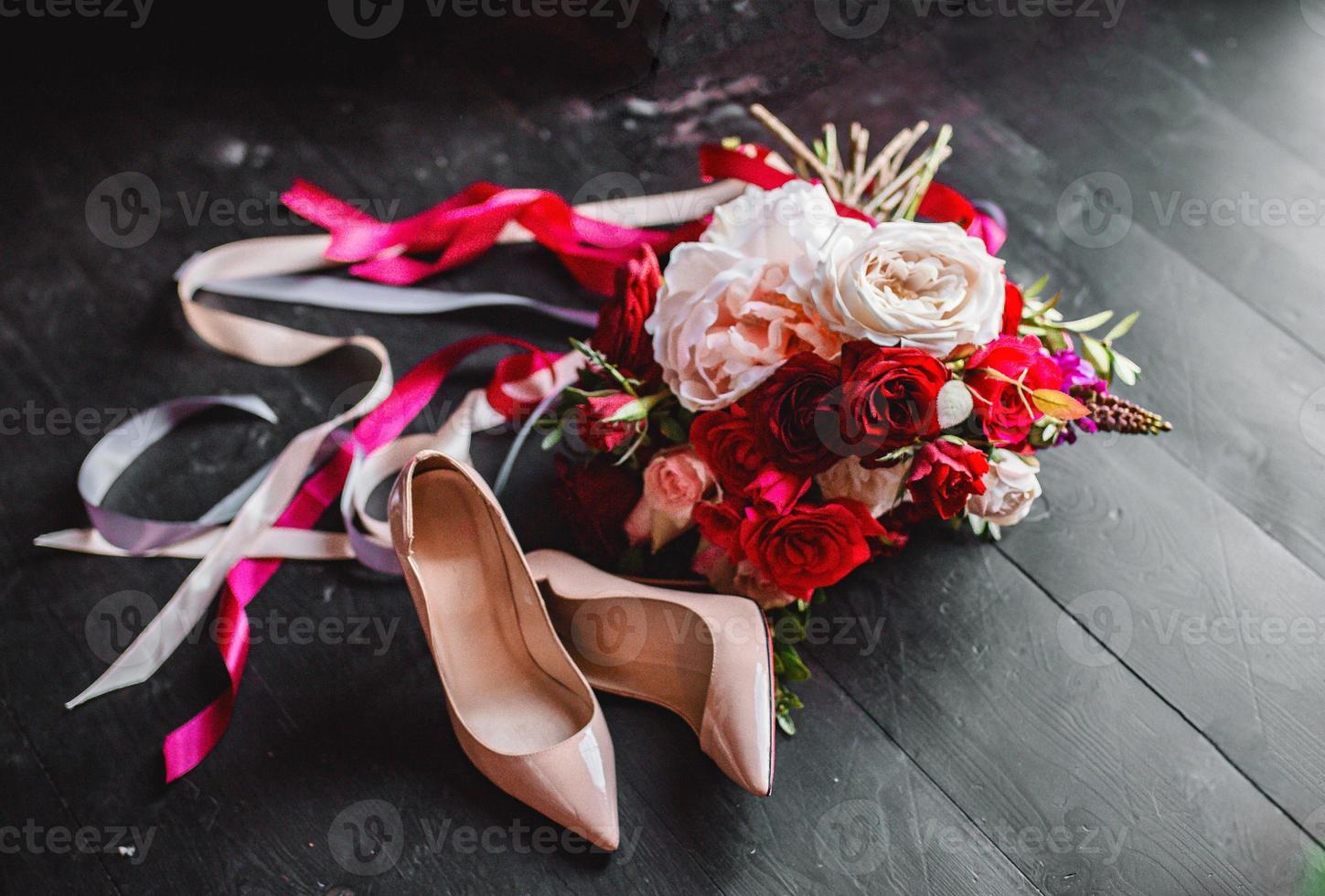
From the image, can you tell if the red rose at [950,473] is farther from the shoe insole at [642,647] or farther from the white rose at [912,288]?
the shoe insole at [642,647]

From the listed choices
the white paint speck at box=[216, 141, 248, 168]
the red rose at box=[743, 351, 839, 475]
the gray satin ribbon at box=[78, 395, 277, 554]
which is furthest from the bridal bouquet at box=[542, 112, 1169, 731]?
the white paint speck at box=[216, 141, 248, 168]

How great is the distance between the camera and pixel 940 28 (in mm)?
1518

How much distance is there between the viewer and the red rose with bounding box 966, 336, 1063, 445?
2.71 ft

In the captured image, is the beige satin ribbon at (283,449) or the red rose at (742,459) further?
the beige satin ribbon at (283,449)

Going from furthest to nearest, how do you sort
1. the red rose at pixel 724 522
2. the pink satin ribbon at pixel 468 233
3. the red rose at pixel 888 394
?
the pink satin ribbon at pixel 468 233 < the red rose at pixel 724 522 < the red rose at pixel 888 394

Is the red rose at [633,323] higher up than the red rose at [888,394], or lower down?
lower down

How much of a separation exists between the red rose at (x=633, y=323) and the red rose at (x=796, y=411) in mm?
148

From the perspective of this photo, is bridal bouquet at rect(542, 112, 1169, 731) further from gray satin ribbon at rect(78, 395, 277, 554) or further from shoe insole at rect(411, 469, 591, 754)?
gray satin ribbon at rect(78, 395, 277, 554)

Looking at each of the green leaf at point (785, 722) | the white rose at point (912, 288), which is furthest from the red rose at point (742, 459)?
the green leaf at point (785, 722)

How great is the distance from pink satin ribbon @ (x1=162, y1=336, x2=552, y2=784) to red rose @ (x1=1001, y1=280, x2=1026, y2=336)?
480 millimetres

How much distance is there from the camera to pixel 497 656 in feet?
3.20

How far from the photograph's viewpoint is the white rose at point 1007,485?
2.98 ft

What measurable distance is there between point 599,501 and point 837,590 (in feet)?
0.86

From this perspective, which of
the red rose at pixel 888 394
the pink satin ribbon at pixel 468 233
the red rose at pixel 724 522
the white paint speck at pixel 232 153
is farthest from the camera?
the white paint speck at pixel 232 153
